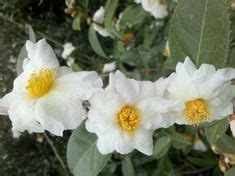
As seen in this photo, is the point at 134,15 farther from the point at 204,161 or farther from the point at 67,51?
the point at 67,51

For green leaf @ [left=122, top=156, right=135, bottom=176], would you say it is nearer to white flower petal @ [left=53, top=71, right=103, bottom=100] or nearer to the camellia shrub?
the camellia shrub

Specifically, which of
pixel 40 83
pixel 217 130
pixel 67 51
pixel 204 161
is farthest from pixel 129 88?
pixel 67 51

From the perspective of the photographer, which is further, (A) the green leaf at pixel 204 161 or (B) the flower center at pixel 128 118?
(A) the green leaf at pixel 204 161

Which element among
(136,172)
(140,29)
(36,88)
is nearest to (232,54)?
(36,88)

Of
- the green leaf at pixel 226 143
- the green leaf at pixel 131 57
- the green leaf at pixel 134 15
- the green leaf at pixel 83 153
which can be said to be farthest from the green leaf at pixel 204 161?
the green leaf at pixel 83 153

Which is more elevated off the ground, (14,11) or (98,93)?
(98,93)

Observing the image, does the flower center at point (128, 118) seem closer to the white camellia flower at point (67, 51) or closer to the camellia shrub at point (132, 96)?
the camellia shrub at point (132, 96)

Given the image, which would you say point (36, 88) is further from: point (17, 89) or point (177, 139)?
point (177, 139)
